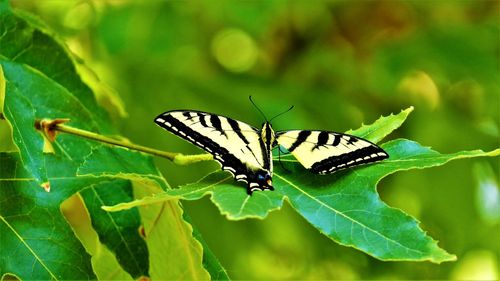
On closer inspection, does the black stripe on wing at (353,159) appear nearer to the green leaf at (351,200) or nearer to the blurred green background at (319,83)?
the green leaf at (351,200)

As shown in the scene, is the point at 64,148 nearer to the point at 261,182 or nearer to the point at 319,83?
the point at 261,182

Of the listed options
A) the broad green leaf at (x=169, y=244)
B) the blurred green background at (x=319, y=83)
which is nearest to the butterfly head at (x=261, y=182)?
the broad green leaf at (x=169, y=244)

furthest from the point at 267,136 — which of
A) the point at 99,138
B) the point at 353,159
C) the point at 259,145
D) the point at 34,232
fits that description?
the point at 34,232

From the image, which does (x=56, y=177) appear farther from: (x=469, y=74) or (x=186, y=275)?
(x=469, y=74)

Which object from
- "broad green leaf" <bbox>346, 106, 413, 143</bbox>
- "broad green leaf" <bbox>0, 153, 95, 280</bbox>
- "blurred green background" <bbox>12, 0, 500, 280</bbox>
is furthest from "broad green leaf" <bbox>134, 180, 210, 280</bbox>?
"blurred green background" <bbox>12, 0, 500, 280</bbox>

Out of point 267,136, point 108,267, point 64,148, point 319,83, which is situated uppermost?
point 319,83
